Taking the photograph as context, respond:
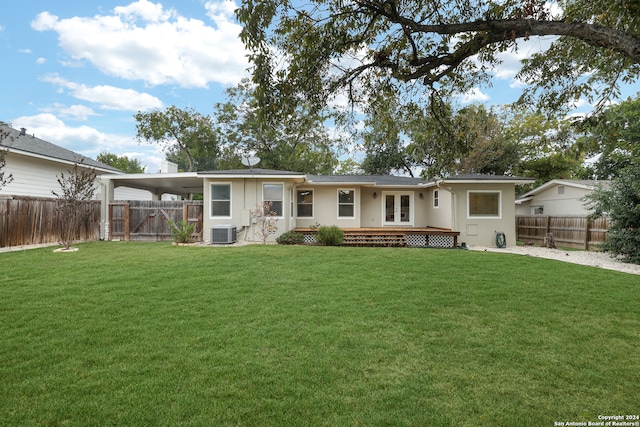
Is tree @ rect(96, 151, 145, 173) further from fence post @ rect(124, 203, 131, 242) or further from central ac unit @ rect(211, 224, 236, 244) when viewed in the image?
central ac unit @ rect(211, 224, 236, 244)

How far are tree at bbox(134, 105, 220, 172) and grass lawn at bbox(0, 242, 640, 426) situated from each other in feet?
72.3

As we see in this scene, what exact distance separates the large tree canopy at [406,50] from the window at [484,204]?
7.87 meters

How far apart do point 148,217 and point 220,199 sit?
327 centimetres

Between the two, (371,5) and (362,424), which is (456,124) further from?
(362,424)

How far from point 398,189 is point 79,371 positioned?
1410 centimetres

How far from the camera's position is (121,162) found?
45.0 meters

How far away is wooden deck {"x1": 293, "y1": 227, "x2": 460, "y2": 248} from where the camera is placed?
486 inches

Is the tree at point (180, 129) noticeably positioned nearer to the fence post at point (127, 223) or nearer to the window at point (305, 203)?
the fence post at point (127, 223)

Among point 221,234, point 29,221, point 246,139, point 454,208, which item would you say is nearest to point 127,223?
point 29,221

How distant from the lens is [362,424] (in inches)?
79.4

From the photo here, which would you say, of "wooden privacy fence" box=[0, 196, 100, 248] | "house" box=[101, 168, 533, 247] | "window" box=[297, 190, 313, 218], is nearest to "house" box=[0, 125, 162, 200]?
"wooden privacy fence" box=[0, 196, 100, 248]

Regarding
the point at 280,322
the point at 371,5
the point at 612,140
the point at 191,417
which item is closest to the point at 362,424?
the point at 191,417

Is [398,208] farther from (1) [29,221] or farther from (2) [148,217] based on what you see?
(1) [29,221]

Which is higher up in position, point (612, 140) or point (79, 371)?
point (612, 140)
